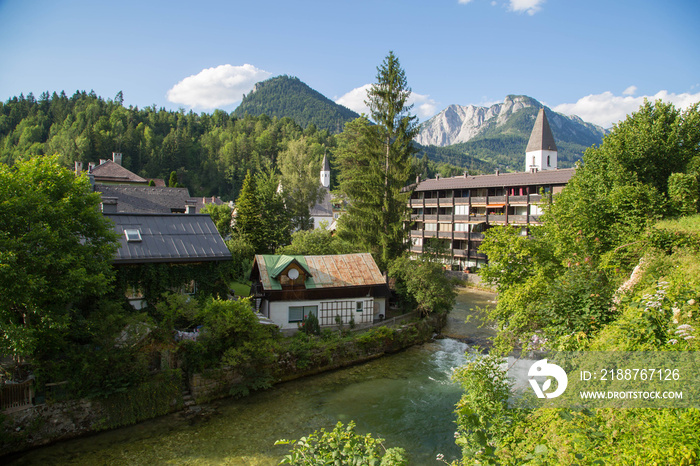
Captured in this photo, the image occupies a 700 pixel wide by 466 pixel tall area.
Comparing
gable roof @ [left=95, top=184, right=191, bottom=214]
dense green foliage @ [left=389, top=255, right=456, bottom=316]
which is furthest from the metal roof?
gable roof @ [left=95, top=184, right=191, bottom=214]

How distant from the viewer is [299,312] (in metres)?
24.5

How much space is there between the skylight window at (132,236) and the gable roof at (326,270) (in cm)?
667

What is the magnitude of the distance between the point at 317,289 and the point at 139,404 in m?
11.0

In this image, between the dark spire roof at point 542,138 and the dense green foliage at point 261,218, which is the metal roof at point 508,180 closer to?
the dense green foliage at point 261,218

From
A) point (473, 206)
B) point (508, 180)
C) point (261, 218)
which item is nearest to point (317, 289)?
point (261, 218)

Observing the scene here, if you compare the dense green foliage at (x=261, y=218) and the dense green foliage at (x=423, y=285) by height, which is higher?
the dense green foliage at (x=261, y=218)

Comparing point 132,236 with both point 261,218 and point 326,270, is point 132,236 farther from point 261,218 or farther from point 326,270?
point 261,218

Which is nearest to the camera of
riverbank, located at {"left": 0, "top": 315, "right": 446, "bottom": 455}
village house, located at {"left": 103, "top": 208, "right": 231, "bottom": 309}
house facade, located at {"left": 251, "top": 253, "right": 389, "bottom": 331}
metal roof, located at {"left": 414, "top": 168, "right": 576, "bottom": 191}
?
riverbank, located at {"left": 0, "top": 315, "right": 446, "bottom": 455}

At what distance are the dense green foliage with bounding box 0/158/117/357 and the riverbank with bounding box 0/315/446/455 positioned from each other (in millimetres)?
2199

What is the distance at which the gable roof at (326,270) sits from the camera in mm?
24469

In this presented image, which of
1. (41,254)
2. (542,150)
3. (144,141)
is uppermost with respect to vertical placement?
(144,141)

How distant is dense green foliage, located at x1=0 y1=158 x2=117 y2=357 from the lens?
1321 centimetres

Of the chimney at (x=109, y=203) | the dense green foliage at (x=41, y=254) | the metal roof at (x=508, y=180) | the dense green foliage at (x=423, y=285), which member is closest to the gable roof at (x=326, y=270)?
the dense green foliage at (x=423, y=285)

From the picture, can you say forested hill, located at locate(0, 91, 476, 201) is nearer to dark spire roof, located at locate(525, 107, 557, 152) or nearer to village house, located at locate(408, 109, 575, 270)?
dark spire roof, located at locate(525, 107, 557, 152)
